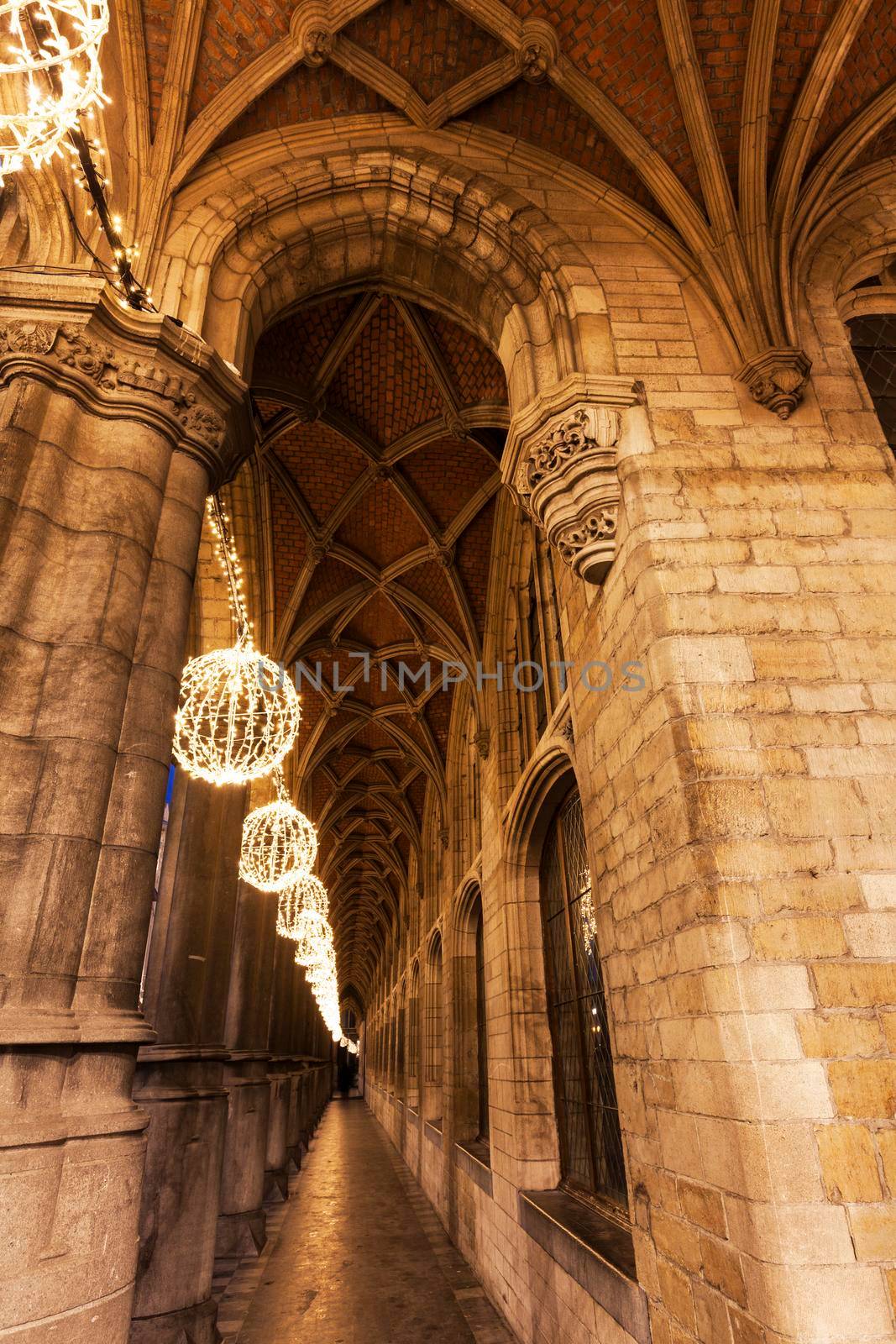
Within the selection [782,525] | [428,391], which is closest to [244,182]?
[428,391]

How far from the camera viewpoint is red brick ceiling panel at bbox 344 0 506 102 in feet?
17.4

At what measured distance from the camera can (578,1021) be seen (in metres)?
5.76

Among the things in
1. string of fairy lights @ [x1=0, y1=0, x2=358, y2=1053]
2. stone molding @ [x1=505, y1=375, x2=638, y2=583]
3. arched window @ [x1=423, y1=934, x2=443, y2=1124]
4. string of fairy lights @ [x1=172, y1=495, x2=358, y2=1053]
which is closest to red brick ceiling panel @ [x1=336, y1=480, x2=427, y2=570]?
string of fairy lights @ [x1=172, y1=495, x2=358, y2=1053]

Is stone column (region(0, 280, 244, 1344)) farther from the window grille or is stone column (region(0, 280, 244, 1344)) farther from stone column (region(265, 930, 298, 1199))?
the window grille

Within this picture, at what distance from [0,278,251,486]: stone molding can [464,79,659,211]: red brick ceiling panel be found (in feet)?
11.3

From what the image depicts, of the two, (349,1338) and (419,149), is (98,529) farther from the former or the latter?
(349,1338)

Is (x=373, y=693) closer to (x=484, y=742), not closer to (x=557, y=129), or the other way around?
(x=484, y=742)

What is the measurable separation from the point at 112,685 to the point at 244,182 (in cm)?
415

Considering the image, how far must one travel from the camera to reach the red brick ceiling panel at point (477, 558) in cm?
962

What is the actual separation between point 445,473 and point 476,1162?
26.7ft

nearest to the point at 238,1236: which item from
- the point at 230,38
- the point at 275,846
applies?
the point at 275,846

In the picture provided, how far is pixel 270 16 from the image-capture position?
16.8ft

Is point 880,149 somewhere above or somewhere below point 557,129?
below

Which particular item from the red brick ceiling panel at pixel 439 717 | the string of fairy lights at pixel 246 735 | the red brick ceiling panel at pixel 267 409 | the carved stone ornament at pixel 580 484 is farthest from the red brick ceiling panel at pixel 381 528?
the carved stone ornament at pixel 580 484
